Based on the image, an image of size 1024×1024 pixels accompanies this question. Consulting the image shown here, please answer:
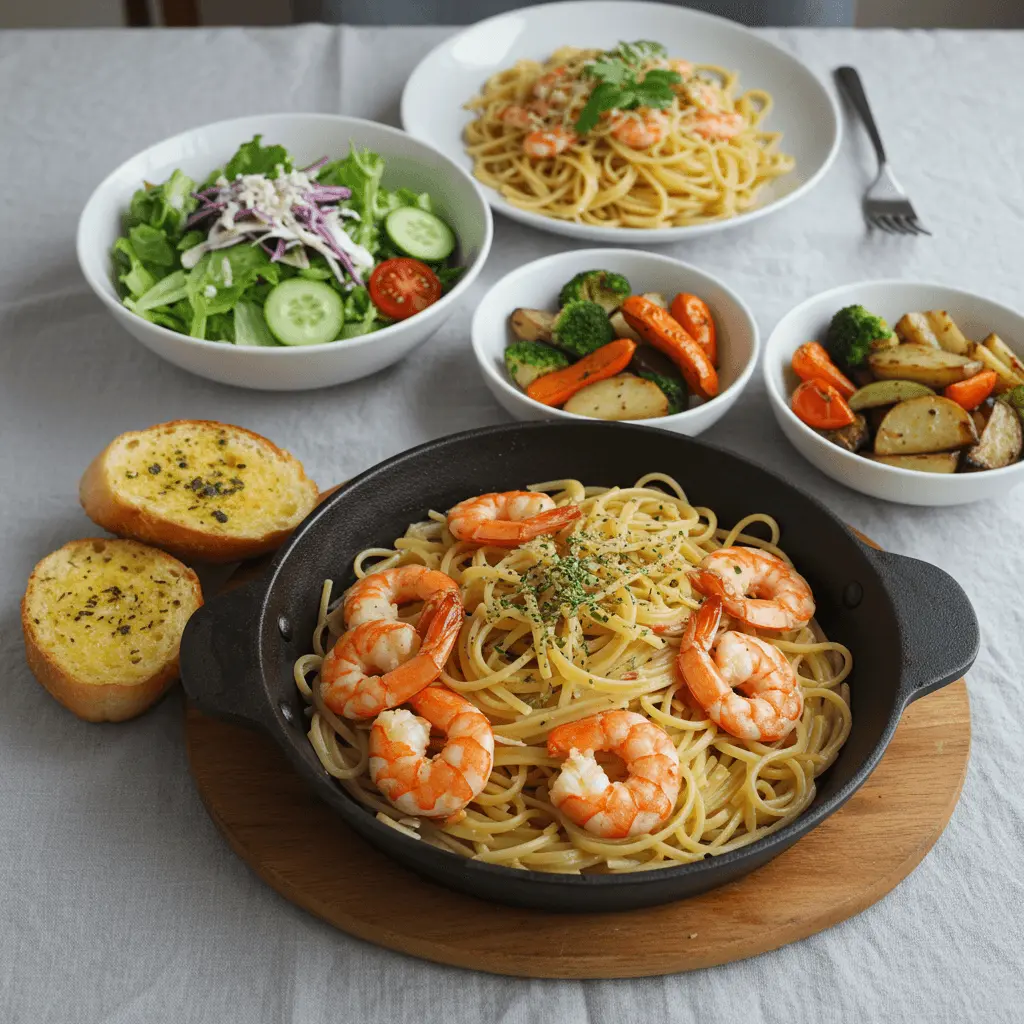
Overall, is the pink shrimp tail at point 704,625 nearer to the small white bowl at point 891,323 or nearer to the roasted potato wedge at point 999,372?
the small white bowl at point 891,323

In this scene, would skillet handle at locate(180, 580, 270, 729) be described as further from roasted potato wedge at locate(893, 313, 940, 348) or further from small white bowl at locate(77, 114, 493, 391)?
roasted potato wedge at locate(893, 313, 940, 348)

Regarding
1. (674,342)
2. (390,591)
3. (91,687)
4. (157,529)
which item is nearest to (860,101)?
(674,342)

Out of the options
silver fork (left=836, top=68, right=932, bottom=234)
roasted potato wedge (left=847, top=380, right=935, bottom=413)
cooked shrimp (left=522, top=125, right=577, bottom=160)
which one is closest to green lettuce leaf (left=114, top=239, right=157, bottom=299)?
cooked shrimp (left=522, top=125, right=577, bottom=160)

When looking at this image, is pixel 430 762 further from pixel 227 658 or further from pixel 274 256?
pixel 274 256

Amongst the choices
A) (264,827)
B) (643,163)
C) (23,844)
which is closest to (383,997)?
(264,827)

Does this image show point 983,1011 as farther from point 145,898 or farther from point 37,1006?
point 37,1006
